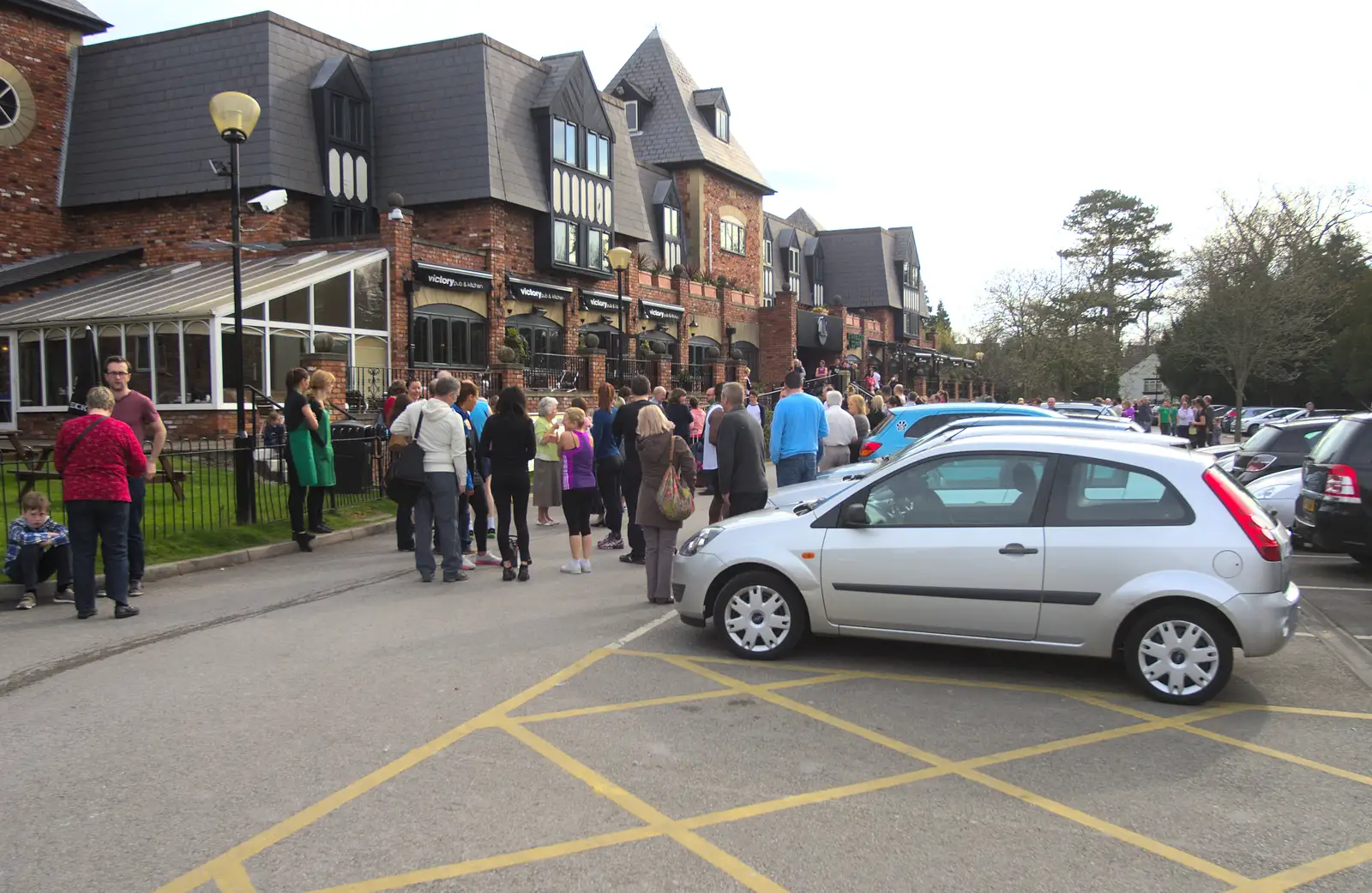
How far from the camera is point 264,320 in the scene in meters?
20.2

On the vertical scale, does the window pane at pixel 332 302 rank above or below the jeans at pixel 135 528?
above

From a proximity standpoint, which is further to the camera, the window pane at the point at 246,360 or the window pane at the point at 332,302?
the window pane at the point at 332,302

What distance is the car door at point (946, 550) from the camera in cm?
577

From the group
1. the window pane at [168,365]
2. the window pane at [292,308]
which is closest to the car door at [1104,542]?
the window pane at [168,365]

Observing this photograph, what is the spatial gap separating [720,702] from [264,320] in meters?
17.8

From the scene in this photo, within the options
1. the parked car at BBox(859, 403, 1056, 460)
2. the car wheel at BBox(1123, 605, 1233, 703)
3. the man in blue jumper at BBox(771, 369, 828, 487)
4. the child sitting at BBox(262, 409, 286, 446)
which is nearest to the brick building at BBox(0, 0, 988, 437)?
the child sitting at BBox(262, 409, 286, 446)

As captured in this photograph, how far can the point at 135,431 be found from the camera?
8688mm

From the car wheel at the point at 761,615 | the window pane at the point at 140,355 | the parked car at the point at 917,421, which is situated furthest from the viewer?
the window pane at the point at 140,355

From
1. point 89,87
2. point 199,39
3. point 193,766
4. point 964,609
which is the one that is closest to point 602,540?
point 964,609

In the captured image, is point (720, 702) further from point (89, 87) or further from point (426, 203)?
point (89, 87)

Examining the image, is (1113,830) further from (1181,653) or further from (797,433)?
(797,433)

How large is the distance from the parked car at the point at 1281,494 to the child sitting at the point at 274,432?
14.2 meters

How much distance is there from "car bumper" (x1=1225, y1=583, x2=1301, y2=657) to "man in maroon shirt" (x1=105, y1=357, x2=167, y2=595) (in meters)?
8.37

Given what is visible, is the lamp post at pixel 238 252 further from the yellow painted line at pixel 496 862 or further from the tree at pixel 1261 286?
the tree at pixel 1261 286
